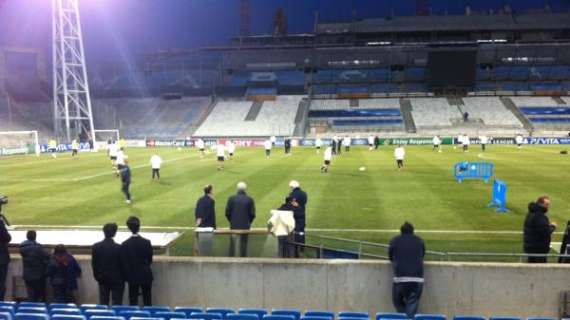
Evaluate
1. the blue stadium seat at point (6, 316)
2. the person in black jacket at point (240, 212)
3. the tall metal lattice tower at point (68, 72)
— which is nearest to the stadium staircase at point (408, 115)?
the tall metal lattice tower at point (68, 72)

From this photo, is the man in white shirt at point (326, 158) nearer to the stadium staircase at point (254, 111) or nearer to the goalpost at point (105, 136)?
the goalpost at point (105, 136)

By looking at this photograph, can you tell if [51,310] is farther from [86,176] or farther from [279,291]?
[86,176]

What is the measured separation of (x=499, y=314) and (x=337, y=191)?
13000 millimetres

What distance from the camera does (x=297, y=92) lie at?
7444 cm

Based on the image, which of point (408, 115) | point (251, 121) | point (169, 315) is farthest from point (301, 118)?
point (169, 315)

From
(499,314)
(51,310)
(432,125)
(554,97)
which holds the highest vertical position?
(554,97)

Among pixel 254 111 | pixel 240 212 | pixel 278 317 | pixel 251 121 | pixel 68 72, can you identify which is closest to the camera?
pixel 278 317

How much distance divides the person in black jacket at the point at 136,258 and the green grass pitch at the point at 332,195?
1524 mm

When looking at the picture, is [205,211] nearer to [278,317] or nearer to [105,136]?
[278,317]

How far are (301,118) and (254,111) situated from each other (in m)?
7.69

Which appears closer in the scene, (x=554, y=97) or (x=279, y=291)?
(x=279, y=291)

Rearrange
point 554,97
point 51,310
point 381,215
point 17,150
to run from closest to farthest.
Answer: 1. point 51,310
2. point 381,215
3. point 17,150
4. point 554,97

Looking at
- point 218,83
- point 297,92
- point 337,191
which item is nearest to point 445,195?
point 337,191

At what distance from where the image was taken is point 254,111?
69125mm
